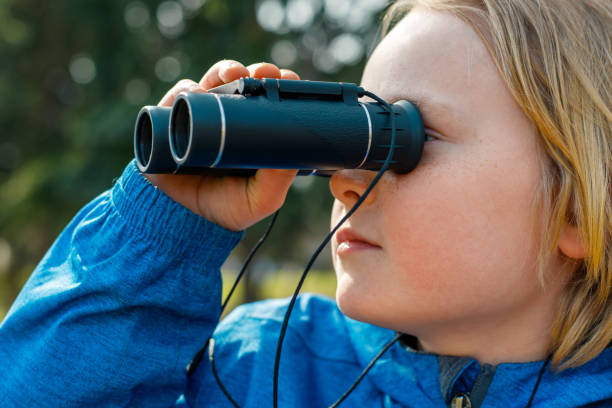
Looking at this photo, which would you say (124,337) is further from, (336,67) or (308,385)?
(336,67)

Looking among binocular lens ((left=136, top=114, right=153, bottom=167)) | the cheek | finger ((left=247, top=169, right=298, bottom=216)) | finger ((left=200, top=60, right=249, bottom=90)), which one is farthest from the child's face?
binocular lens ((left=136, top=114, right=153, bottom=167))

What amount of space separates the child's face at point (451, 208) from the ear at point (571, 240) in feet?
0.28

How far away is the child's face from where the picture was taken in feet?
3.16

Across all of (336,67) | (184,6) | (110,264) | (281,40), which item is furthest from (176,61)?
(110,264)

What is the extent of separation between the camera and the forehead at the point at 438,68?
99 centimetres

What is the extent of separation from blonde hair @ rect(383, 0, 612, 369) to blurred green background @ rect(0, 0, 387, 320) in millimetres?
3670

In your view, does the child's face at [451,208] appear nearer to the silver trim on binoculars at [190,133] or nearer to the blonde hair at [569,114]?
the blonde hair at [569,114]

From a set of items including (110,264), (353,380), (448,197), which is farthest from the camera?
(353,380)

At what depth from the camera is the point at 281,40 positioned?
16.5 feet

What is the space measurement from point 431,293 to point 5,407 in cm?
79

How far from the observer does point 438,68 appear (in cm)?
101

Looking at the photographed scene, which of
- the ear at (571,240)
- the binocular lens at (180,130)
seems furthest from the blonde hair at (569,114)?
the binocular lens at (180,130)

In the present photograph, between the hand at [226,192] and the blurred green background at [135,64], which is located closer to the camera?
the hand at [226,192]

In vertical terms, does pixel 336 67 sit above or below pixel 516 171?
below
